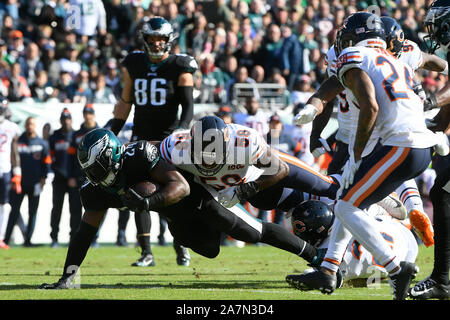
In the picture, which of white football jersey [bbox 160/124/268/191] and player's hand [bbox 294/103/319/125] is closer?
player's hand [bbox 294/103/319/125]

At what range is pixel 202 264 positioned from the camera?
8.22 m

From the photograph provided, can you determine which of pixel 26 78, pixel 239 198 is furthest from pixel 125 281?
pixel 26 78

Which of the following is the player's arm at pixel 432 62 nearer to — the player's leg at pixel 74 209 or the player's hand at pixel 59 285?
the player's hand at pixel 59 285

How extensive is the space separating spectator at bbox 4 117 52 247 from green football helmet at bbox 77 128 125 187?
20.8ft

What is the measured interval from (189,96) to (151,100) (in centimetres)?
36

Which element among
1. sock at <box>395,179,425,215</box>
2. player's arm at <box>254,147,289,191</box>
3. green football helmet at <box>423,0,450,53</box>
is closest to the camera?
green football helmet at <box>423,0,450,53</box>

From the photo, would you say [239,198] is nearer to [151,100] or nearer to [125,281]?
[125,281]

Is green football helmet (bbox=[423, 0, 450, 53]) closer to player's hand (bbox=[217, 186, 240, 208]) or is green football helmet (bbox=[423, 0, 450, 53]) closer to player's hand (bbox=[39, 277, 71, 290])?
player's hand (bbox=[217, 186, 240, 208])

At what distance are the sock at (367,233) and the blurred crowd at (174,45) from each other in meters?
8.39

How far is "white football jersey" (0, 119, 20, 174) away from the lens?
37.4 ft

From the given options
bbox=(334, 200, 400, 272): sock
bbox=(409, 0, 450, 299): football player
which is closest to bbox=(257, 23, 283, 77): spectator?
bbox=(409, 0, 450, 299): football player

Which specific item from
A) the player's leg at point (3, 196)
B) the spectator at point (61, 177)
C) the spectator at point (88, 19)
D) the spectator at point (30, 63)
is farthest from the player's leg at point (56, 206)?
the spectator at point (88, 19)

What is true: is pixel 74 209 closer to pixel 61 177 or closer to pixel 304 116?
pixel 61 177

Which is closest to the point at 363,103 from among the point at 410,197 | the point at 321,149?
the point at 410,197
